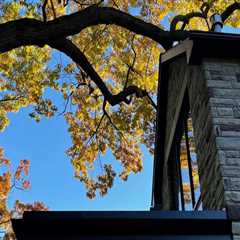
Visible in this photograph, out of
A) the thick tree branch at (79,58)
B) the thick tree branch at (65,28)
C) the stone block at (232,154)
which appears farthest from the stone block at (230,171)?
the thick tree branch at (79,58)

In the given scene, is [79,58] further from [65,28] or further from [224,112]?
[224,112]

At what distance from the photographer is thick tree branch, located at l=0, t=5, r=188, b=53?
7.45 metres

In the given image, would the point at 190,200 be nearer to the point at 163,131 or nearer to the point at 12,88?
the point at 163,131

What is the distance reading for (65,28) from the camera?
8062mm

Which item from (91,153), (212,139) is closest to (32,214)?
(212,139)

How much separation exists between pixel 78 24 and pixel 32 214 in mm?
4631

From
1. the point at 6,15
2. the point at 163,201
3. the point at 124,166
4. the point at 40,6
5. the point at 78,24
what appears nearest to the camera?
the point at 78,24

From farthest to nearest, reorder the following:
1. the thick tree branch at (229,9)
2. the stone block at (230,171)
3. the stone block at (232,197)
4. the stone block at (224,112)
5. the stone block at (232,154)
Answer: the thick tree branch at (229,9) < the stone block at (224,112) < the stone block at (232,154) < the stone block at (230,171) < the stone block at (232,197)

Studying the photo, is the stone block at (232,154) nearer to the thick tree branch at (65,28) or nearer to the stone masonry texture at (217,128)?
the stone masonry texture at (217,128)

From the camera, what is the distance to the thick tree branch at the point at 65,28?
745 cm

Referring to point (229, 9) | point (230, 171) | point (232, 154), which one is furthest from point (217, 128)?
point (229, 9)

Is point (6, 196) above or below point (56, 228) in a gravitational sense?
above

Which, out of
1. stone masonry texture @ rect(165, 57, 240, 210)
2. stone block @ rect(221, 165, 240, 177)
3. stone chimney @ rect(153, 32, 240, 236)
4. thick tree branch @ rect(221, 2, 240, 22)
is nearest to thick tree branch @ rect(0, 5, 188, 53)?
stone chimney @ rect(153, 32, 240, 236)

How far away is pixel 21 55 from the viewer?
1437cm
